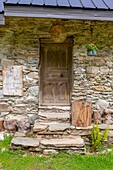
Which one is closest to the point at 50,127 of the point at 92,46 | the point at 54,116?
the point at 54,116

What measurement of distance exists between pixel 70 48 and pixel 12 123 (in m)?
2.13

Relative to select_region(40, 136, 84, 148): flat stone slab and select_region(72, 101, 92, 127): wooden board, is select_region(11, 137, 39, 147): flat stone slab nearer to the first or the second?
select_region(40, 136, 84, 148): flat stone slab

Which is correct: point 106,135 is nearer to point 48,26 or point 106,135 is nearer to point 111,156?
point 111,156

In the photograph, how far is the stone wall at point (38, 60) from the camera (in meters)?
5.36

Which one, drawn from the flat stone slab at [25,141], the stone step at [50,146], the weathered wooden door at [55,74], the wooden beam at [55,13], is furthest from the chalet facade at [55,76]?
the wooden beam at [55,13]

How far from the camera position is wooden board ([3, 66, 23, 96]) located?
5.41 metres

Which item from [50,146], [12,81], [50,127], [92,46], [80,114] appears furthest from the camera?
[12,81]

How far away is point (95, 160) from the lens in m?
4.19

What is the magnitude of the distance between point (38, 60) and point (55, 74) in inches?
22.6

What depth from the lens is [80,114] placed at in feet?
16.6

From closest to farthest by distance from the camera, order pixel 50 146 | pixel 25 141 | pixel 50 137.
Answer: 1. pixel 50 146
2. pixel 25 141
3. pixel 50 137

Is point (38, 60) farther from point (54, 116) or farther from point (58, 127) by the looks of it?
point (58, 127)

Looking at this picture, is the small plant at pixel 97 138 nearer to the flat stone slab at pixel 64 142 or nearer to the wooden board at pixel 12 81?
the flat stone slab at pixel 64 142

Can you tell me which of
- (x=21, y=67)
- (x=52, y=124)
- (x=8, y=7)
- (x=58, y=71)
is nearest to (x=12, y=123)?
(x=52, y=124)
